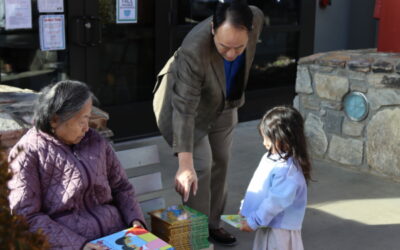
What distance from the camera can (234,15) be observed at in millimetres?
2957

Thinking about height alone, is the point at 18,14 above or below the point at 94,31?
above

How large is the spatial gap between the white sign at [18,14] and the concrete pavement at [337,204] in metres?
1.60

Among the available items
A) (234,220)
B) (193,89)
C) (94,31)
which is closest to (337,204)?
(234,220)

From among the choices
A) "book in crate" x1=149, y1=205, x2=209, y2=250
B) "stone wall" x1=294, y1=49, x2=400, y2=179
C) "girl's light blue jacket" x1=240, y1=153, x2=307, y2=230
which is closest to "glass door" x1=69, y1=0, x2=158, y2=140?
"stone wall" x1=294, y1=49, x2=400, y2=179

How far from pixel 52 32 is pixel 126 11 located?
0.86 m

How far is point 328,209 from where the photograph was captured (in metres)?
4.50

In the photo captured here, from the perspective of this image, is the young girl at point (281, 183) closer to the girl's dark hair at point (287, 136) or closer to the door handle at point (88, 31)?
the girl's dark hair at point (287, 136)

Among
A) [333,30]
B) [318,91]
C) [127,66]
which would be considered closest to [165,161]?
[127,66]

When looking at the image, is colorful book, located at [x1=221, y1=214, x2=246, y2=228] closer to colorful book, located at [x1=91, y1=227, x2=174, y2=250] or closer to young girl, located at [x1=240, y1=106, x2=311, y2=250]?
young girl, located at [x1=240, y1=106, x2=311, y2=250]

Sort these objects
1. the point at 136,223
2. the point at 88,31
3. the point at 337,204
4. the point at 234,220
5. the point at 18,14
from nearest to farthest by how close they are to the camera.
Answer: the point at 136,223 → the point at 234,220 → the point at 337,204 → the point at 18,14 → the point at 88,31

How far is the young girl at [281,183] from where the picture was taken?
2.91 metres

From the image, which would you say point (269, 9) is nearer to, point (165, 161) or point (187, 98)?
point (165, 161)

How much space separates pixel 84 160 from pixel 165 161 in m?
2.89

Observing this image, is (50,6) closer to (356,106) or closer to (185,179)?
(356,106)
